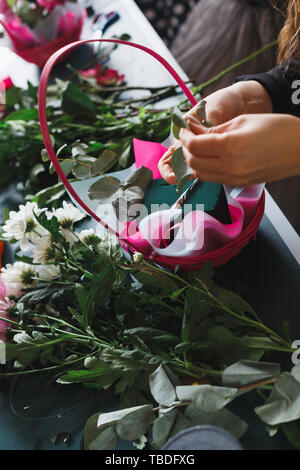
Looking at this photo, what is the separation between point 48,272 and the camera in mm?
626

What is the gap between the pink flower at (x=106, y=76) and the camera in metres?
1.01

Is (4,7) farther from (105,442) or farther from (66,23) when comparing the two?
(105,442)

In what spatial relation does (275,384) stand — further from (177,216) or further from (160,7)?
(160,7)

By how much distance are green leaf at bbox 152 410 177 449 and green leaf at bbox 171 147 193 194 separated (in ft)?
0.81

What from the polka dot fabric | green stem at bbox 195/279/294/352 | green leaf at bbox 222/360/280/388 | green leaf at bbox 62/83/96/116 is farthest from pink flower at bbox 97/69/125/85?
the polka dot fabric

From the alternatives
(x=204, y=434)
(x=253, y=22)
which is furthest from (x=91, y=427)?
(x=253, y=22)

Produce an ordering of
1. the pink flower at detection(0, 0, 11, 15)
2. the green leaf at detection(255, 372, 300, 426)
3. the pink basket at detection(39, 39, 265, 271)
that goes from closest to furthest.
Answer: the green leaf at detection(255, 372, 300, 426), the pink basket at detection(39, 39, 265, 271), the pink flower at detection(0, 0, 11, 15)

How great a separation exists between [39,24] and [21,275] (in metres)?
0.68

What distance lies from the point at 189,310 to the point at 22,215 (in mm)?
286

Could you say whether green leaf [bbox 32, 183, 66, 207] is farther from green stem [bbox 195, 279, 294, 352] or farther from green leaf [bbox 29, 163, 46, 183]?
green stem [bbox 195, 279, 294, 352]

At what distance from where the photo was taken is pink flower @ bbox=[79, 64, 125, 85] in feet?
3.31

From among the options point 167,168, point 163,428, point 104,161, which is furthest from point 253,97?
point 163,428

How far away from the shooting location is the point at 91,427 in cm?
48
